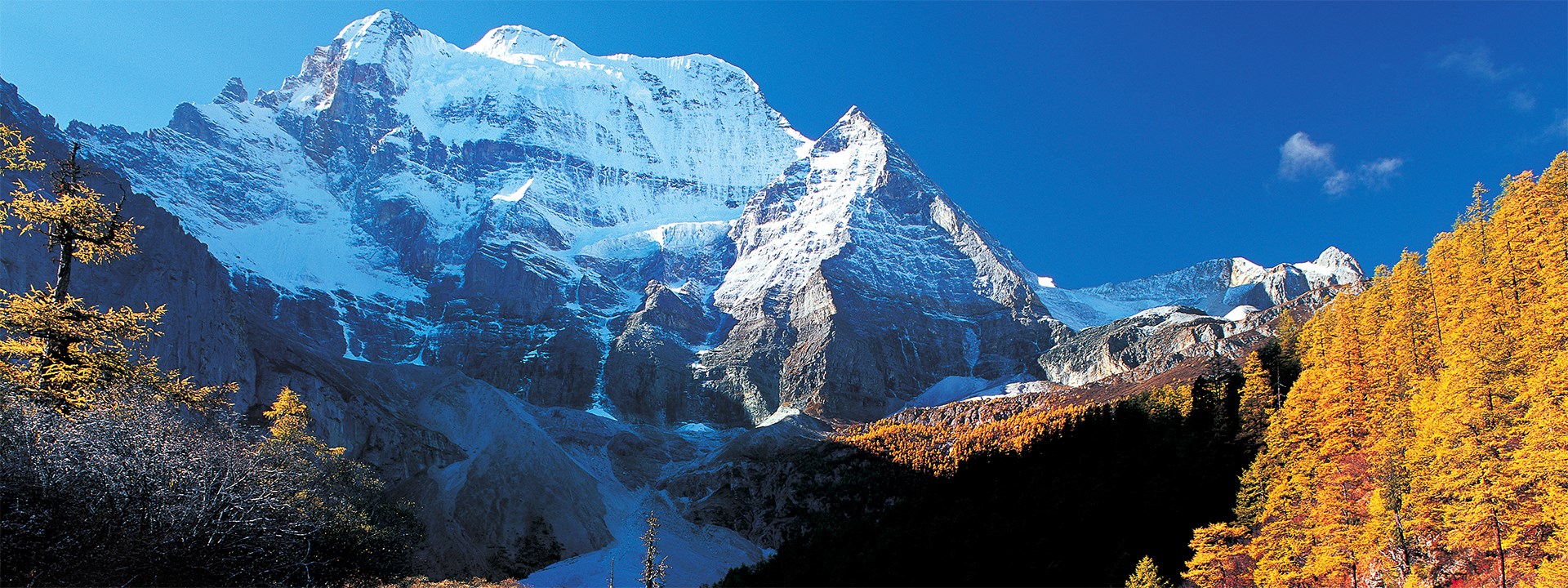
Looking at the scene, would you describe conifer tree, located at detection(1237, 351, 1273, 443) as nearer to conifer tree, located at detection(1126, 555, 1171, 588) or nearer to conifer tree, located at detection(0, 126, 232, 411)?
conifer tree, located at detection(1126, 555, 1171, 588)

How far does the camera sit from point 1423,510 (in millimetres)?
38094

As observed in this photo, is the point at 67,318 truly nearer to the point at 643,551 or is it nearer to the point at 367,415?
the point at 643,551

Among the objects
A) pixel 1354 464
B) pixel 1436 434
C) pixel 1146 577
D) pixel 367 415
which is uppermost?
pixel 367 415

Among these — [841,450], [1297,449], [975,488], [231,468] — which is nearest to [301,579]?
[231,468]

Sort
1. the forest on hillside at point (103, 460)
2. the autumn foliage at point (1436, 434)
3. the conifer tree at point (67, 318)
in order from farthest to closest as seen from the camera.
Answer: the autumn foliage at point (1436, 434) → the conifer tree at point (67, 318) → the forest on hillside at point (103, 460)

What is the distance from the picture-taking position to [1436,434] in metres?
38.5

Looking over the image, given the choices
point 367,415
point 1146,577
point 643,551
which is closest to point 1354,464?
point 1146,577

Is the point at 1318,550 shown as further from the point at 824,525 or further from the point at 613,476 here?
the point at 613,476

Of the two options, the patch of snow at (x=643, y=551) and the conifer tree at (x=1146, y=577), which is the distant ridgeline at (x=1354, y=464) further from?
the patch of snow at (x=643, y=551)

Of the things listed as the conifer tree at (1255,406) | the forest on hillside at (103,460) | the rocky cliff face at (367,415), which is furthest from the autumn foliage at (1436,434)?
the rocky cliff face at (367,415)

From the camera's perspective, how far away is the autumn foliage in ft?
111

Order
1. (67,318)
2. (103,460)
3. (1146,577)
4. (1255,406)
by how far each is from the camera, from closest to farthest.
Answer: (103,460)
(67,318)
(1146,577)
(1255,406)

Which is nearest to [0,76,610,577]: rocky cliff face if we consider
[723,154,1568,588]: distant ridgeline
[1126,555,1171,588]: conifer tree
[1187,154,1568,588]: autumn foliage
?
[723,154,1568,588]: distant ridgeline

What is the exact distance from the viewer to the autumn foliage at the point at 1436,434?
33.9 meters
